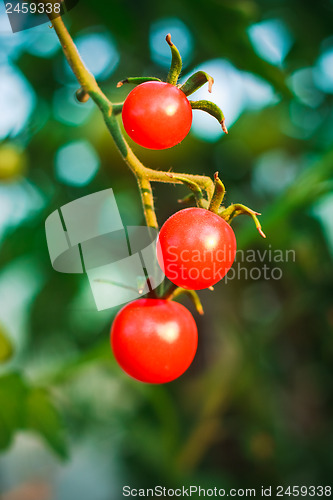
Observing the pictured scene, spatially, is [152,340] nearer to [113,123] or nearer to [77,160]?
[113,123]

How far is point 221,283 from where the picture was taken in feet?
4.27

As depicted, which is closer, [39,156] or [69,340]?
[39,156]

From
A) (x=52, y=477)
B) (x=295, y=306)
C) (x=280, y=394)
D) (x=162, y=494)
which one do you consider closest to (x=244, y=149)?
(x=295, y=306)

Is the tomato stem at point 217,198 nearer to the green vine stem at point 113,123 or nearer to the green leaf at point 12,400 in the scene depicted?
the green vine stem at point 113,123

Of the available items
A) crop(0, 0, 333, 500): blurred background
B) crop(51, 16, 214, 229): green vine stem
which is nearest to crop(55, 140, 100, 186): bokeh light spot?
crop(0, 0, 333, 500): blurred background

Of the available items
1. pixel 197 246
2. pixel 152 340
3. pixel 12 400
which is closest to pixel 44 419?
pixel 12 400

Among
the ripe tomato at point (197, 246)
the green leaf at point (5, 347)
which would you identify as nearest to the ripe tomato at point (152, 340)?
the ripe tomato at point (197, 246)

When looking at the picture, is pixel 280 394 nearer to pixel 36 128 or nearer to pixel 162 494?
pixel 162 494

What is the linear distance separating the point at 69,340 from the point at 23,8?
Answer: 94 cm

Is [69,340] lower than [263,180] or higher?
lower

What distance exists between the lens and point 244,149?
1288 mm

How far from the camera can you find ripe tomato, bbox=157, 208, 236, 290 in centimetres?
40

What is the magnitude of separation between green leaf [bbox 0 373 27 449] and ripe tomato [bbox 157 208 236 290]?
49 centimetres

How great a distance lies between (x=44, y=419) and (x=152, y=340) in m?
0.43
